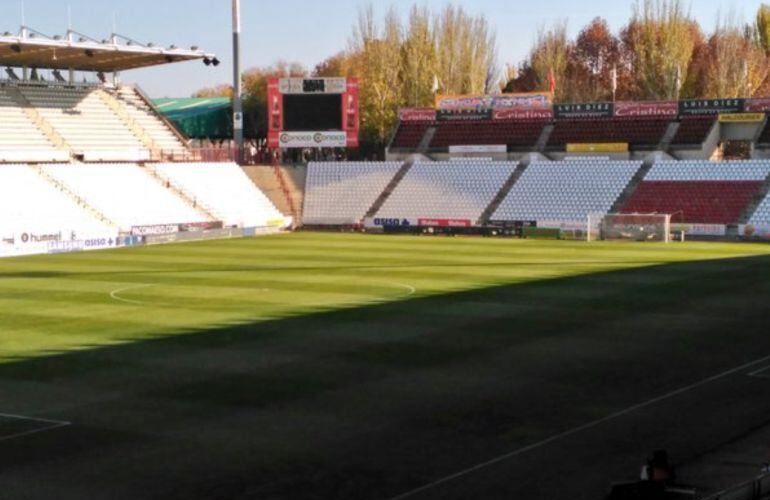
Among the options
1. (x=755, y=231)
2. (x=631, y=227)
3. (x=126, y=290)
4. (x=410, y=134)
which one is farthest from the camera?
(x=410, y=134)

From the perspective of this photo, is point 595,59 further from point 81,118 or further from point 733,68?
point 81,118

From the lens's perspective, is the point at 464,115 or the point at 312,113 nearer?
the point at 312,113

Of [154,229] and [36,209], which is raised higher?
[36,209]

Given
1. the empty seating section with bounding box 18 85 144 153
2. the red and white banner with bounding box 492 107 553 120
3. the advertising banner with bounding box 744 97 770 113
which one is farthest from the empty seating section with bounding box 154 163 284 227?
the advertising banner with bounding box 744 97 770 113

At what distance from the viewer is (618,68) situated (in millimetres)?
113688

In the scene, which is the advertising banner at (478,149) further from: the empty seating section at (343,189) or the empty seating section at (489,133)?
the empty seating section at (343,189)

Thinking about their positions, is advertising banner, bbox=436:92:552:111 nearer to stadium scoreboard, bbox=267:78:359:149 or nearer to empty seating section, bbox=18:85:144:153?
stadium scoreboard, bbox=267:78:359:149

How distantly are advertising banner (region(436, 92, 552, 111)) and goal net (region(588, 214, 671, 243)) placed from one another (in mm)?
15718

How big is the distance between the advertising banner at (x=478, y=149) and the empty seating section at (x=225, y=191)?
1427cm

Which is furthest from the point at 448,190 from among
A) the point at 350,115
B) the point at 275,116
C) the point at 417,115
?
the point at 275,116

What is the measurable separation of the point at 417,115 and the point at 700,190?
23624 millimetres

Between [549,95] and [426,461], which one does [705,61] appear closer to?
[549,95]

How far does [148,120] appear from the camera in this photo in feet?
246

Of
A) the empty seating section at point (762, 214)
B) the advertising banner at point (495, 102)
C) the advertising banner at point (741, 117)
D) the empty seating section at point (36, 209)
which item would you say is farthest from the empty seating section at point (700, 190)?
the empty seating section at point (36, 209)
